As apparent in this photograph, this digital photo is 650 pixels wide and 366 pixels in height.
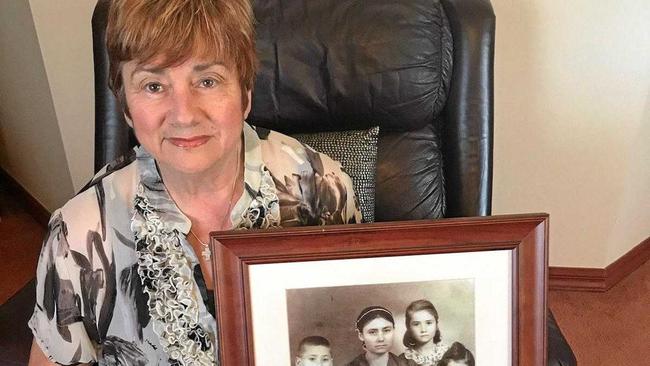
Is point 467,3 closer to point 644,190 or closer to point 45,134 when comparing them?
point 644,190

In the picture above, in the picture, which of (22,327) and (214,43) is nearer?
(214,43)

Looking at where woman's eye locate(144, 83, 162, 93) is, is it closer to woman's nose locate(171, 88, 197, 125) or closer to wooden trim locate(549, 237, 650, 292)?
woman's nose locate(171, 88, 197, 125)

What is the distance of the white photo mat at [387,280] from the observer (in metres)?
0.98

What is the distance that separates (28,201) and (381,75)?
5.78ft

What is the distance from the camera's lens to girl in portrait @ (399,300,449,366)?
986 millimetres

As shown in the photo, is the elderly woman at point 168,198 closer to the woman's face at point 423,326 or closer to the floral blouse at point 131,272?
the floral blouse at point 131,272

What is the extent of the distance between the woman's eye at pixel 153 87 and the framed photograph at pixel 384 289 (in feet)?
0.72

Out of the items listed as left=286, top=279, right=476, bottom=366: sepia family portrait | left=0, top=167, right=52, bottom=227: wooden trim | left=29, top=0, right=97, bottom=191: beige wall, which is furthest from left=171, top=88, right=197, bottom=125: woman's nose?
left=0, top=167, right=52, bottom=227: wooden trim

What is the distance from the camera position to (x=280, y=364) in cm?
100

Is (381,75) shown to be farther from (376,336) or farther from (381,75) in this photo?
(376,336)

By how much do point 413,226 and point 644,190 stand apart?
134cm

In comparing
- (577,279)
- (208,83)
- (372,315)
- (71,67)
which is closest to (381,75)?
(208,83)

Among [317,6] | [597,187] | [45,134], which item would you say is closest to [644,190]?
[597,187]

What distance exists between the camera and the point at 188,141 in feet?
3.38
